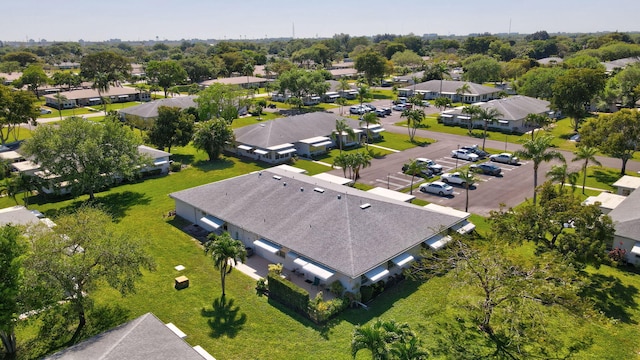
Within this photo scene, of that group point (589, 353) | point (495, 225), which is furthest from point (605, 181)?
point (589, 353)

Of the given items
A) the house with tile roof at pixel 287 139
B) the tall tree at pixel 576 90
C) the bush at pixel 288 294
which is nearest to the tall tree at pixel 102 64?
the house with tile roof at pixel 287 139

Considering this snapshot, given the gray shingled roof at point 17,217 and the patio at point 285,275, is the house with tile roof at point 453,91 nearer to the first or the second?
the patio at point 285,275

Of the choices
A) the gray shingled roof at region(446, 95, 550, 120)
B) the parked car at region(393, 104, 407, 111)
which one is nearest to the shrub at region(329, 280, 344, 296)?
the gray shingled roof at region(446, 95, 550, 120)

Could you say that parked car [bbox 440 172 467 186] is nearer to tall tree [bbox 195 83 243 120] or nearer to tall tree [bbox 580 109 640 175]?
tall tree [bbox 580 109 640 175]

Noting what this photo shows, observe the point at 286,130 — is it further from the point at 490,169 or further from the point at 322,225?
the point at 322,225

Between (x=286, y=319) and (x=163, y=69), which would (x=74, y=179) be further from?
(x=163, y=69)

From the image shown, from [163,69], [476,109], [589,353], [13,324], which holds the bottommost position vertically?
[589,353]
